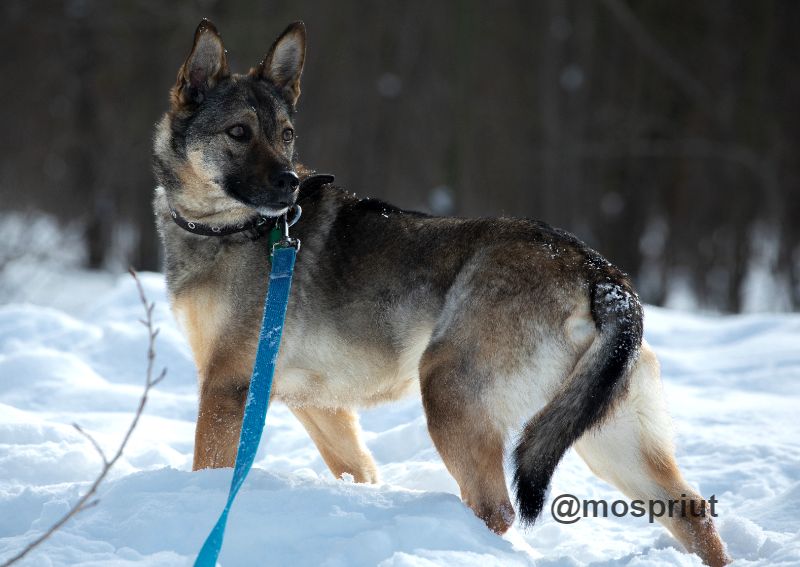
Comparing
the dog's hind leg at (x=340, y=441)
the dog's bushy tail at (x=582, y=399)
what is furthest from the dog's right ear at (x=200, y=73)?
the dog's bushy tail at (x=582, y=399)

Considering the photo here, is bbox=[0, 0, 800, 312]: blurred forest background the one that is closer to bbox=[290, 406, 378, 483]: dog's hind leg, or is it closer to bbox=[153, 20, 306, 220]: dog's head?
bbox=[153, 20, 306, 220]: dog's head

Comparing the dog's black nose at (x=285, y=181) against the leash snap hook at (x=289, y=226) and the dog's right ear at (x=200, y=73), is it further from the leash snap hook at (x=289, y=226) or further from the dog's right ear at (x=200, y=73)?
the dog's right ear at (x=200, y=73)

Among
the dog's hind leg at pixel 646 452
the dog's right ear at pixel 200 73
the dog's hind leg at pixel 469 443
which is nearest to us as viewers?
the dog's hind leg at pixel 469 443

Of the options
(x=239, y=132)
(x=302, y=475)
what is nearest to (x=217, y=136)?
(x=239, y=132)

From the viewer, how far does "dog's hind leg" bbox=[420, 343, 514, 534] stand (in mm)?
3318

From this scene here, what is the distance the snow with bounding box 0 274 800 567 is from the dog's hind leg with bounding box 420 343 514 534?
120mm

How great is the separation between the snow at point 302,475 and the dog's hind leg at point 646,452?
0.64ft

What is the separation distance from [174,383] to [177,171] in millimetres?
2511

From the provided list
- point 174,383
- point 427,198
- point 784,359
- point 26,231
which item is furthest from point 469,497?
point 427,198

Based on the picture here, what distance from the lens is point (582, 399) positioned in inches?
121

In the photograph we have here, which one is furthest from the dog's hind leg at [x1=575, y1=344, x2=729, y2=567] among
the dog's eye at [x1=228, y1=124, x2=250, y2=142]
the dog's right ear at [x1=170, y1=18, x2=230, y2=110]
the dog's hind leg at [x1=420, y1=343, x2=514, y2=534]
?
the dog's right ear at [x1=170, y1=18, x2=230, y2=110]

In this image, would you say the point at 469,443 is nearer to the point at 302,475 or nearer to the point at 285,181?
the point at 302,475

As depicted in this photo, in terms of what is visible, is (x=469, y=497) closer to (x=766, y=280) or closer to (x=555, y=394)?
(x=555, y=394)

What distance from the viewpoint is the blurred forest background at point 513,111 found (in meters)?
15.4
